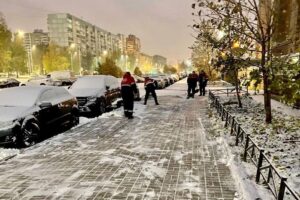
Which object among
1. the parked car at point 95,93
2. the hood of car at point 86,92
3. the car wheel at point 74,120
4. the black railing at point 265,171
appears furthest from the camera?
the hood of car at point 86,92

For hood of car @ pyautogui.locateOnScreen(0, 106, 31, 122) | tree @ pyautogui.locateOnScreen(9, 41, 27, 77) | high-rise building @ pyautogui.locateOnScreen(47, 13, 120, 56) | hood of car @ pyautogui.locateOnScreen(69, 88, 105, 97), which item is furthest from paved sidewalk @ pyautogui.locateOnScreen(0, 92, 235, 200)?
high-rise building @ pyautogui.locateOnScreen(47, 13, 120, 56)

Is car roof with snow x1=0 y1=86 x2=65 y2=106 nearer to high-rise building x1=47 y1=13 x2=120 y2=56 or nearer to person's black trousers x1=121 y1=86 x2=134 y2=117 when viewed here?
person's black trousers x1=121 y1=86 x2=134 y2=117

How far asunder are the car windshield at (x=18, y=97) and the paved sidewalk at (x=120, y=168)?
1347 mm

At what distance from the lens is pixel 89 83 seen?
50.2 ft

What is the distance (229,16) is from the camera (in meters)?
12.0

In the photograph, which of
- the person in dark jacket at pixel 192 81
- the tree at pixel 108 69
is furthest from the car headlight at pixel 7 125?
the tree at pixel 108 69

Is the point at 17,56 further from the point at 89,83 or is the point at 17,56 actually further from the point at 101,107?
the point at 101,107

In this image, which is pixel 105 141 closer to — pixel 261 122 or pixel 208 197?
pixel 208 197

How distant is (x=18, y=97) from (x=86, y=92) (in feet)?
15.9

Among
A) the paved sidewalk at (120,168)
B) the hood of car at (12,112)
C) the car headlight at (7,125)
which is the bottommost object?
the paved sidewalk at (120,168)

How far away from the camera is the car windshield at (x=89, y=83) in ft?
49.4

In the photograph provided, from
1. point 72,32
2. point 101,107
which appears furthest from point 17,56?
point 101,107

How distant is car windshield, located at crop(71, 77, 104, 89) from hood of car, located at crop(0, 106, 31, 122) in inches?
244

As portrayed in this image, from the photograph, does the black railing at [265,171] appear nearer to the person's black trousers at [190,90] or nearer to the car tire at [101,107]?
Answer: the car tire at [101,107]
